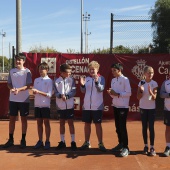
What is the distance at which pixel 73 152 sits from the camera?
5941 millimetres

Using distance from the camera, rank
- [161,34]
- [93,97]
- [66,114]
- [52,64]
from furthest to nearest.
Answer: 1. [161,34]
2. [52,64]
3. [66,114]
4. [93,97]

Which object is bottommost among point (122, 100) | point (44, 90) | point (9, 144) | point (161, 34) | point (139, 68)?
point (9, 144)

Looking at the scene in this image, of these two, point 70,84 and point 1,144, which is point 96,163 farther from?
point 1,144

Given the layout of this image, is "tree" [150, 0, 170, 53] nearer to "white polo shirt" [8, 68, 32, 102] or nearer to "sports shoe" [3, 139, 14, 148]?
"white polo shirt" [8, 68, 32, 102]

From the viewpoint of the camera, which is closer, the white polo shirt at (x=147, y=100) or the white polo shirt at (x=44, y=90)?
the white polo shirt at (x=147, y=100)

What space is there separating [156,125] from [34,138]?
11.9 feet

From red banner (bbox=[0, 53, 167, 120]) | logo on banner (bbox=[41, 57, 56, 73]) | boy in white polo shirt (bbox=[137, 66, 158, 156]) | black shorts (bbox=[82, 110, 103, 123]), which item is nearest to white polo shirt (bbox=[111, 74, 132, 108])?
boy in white polo shirt (bbox=[137, 66, 158, 156])

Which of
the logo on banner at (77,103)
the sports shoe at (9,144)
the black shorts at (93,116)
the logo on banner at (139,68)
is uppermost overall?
the logo on banner at (139,68)

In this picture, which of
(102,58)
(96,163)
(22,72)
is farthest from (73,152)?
(102,58)

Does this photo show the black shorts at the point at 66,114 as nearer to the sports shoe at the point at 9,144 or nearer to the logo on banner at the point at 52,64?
the sports shoe at the point at 9,144

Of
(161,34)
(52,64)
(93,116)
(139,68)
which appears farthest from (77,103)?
(161,34)

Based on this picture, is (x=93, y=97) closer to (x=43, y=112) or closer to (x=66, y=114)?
(x=66, y=114)

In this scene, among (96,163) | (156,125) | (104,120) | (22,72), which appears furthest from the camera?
(104,120)

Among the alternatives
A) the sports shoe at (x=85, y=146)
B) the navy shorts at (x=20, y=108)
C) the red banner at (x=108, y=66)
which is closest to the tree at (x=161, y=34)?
the red banner at (x=108, y=66)
